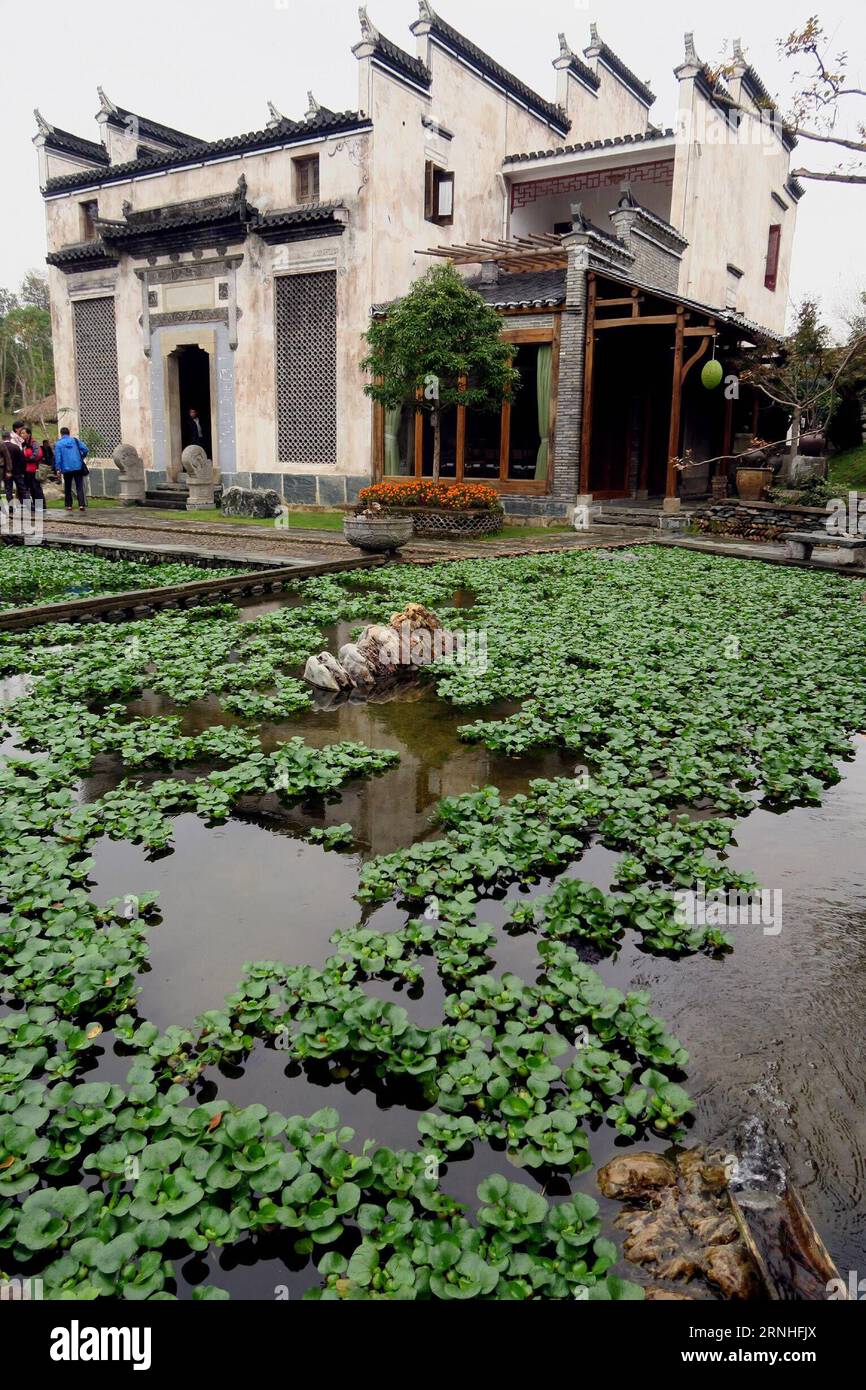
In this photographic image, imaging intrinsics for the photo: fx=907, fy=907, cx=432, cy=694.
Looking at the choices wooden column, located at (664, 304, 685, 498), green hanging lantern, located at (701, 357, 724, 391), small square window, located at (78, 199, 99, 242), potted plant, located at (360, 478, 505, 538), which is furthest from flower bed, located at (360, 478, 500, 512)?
small square window, located at (78, 199, 99, 242)

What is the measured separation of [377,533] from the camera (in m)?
11.3

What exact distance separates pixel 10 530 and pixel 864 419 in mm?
20819

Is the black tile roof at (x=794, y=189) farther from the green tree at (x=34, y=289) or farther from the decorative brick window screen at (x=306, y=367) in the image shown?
the green tree at (x=34, y=289)

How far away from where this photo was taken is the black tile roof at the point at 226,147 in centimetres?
1719

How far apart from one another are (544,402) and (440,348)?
299 cm

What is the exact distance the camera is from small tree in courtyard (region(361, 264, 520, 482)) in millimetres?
13852

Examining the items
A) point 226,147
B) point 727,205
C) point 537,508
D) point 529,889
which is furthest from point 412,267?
point 529,889

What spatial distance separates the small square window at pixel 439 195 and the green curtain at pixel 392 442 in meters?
4.45

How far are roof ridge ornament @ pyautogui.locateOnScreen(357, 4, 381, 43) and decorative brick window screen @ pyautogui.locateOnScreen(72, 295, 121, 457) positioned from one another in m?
8.80

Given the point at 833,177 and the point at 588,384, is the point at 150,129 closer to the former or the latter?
the point at 588,384

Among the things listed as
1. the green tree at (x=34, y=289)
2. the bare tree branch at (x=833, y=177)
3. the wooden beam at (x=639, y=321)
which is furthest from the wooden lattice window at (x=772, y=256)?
the green tree at (x=34, y=289)

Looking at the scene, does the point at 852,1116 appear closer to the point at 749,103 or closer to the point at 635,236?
the point at 635,236

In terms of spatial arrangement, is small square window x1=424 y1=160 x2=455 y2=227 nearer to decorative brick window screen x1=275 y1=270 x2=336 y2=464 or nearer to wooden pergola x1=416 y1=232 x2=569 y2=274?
wooden pergola x1=416 y1=232 x2=569 y2=274
